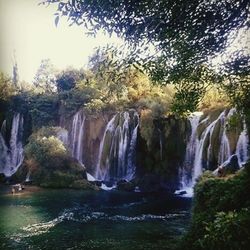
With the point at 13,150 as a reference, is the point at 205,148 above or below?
below

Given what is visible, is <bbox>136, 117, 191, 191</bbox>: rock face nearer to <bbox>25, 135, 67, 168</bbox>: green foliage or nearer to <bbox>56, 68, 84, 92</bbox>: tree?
<bbox>25, 135, 67, 168</bbox>: green foliage

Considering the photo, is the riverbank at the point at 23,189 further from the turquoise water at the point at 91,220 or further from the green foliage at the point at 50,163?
the green foliage at the point at 50,163

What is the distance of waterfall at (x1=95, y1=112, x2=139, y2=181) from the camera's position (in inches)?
458

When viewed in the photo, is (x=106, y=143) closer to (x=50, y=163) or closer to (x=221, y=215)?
(x=50, y=163)

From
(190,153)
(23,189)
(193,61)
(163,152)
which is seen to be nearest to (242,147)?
(190,153)

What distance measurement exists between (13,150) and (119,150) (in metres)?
3.58

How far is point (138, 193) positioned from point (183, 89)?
612 centimetres

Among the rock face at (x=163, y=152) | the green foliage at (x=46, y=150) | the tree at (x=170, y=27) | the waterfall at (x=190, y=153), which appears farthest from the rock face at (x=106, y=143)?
the tree at (x=170, y=27)

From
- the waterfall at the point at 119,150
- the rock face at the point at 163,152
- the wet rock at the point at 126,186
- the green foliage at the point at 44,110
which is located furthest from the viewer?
the green foliage at the point at 44,110

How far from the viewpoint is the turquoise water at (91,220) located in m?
5.58

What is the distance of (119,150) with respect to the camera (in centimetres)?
1180

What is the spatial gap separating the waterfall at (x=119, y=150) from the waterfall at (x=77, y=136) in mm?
899

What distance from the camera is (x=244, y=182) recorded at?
411 cm

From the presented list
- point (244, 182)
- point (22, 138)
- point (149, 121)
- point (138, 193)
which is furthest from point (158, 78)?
point (22, 138)
